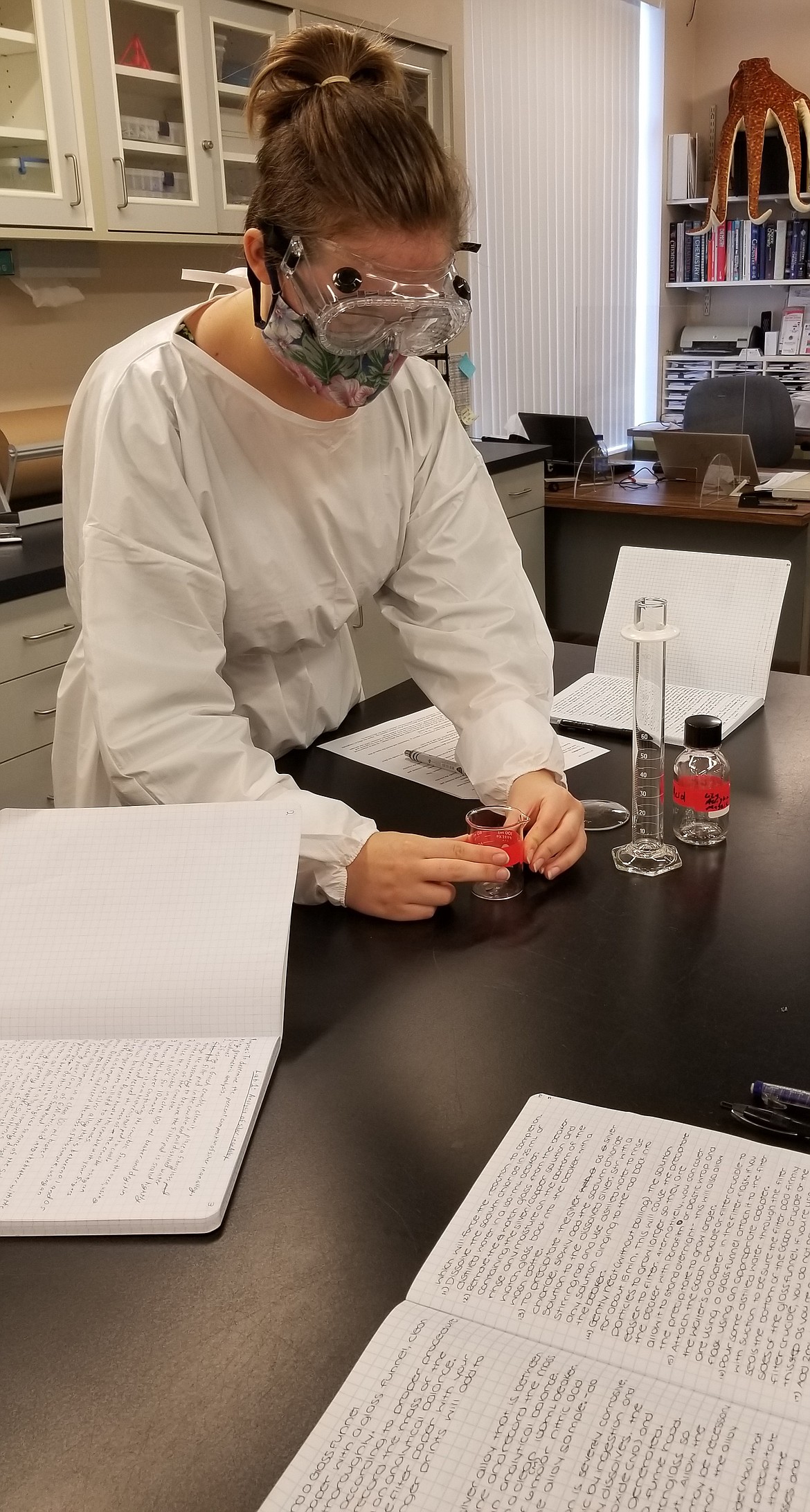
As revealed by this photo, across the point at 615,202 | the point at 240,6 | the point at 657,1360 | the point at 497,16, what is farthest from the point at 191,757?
the point at 615,202

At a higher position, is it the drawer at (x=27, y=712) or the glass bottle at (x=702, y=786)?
the glass bottle at (x=702, y=786)

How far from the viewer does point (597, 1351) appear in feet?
2.02

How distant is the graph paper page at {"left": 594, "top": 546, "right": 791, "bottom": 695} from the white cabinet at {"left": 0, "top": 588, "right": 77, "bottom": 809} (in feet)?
3.76

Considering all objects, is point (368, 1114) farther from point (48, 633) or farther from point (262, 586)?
point (48, 633)

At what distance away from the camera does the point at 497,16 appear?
4160 mm

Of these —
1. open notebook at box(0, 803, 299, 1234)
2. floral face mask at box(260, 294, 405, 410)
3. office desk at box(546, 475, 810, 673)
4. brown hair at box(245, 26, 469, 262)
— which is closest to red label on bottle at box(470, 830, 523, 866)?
open notebook at box(0, 803, 299, 1234)

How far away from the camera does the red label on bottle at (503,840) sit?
114 cm

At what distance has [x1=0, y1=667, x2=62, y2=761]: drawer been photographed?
7.30ft

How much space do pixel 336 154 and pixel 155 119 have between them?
6.24ft

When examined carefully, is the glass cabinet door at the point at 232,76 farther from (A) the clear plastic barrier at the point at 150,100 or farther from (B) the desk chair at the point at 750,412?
(B) the desk chair at the point at 750,412

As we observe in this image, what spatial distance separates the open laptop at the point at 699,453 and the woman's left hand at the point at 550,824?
2670mm

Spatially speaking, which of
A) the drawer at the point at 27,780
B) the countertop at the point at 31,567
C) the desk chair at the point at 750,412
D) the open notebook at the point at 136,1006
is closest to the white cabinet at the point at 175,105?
the countertop at the point at 31,567

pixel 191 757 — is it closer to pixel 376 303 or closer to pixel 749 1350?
pixel 376 303

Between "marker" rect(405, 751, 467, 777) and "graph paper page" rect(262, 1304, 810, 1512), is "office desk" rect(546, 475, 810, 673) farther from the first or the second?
"graph paper page" rect(262, 1304, 810, 1512)
